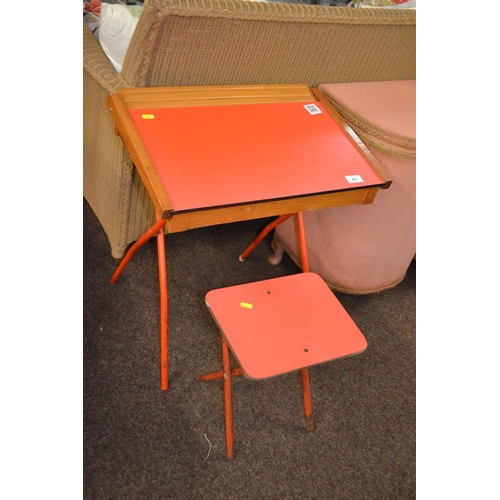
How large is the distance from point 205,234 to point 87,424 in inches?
37.3

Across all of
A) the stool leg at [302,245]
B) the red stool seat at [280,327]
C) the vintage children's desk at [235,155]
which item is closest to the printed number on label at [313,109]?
the vintage children's desk at [235,155]

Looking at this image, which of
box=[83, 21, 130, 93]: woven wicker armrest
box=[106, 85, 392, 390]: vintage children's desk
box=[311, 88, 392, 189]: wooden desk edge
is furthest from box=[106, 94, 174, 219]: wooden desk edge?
box=[311, 88, 392, 189]: wooden desk edge

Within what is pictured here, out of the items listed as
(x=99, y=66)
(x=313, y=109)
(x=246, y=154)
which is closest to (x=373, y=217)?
(x=313, y=109)

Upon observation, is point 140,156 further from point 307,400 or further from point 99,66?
point 307,400

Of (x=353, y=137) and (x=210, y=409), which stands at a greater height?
(x=353, y=137)

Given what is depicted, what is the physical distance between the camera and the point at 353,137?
1.50 metres

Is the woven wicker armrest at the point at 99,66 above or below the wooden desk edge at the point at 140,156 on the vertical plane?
above

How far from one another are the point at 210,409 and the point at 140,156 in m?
0.78

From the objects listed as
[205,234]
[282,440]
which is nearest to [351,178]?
[282,440]

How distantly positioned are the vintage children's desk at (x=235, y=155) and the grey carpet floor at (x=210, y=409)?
0.14 metres

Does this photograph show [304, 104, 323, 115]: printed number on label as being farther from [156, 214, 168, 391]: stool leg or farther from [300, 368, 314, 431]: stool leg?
[300, 368, 314, 431]: stool leg

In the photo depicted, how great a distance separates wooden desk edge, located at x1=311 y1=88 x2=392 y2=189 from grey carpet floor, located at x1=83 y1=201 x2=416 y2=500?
27.3 inches

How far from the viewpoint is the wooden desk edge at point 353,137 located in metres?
1.41

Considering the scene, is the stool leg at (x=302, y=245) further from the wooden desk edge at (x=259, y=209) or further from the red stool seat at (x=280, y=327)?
the wooden desk edge at (x=259, y=209)
